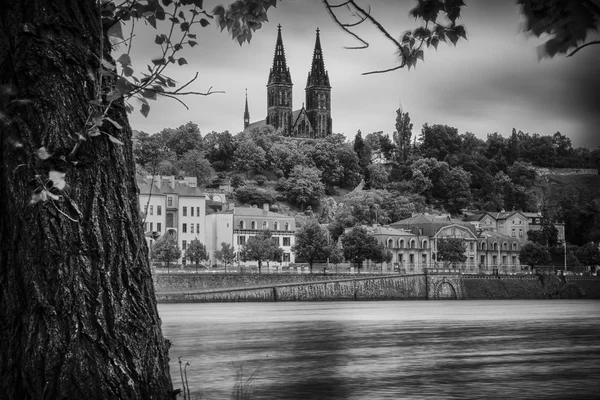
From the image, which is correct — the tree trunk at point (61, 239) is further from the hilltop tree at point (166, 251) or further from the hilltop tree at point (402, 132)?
the hilltop tree at point (402, 132)

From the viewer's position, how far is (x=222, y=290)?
235 ft

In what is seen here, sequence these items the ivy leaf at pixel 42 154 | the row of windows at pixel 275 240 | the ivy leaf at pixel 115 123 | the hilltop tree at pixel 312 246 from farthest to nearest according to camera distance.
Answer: the row of windows at pixel 275 240 < the hilltop tree at pixel 312 246 < the ivy leaf at pixel 115 123 < the ivy leaf at pixel 42 154

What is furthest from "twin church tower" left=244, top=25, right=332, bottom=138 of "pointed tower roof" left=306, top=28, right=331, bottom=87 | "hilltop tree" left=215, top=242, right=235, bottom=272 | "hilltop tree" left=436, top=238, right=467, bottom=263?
"hilltop tree" left=215, top=242, right=235, bottom=272

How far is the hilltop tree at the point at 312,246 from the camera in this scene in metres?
89.9

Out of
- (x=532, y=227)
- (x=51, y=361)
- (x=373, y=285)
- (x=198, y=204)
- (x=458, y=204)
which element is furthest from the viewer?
(x=458, y=204)

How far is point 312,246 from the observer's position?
9000 cm

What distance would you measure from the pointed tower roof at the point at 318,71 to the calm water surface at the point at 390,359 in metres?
135

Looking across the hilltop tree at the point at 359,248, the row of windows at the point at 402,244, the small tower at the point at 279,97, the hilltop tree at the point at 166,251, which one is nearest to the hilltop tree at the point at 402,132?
the small tower at the point at 279,97

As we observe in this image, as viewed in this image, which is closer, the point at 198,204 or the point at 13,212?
the point at 13,212

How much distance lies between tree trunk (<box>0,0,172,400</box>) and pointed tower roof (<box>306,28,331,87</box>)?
562 ft

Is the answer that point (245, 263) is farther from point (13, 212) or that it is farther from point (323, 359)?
point (13, 212)

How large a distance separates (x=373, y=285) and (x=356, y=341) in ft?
161

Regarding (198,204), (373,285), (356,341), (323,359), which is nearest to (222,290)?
(373,285)

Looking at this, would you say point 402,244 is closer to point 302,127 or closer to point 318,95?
point 302,127
